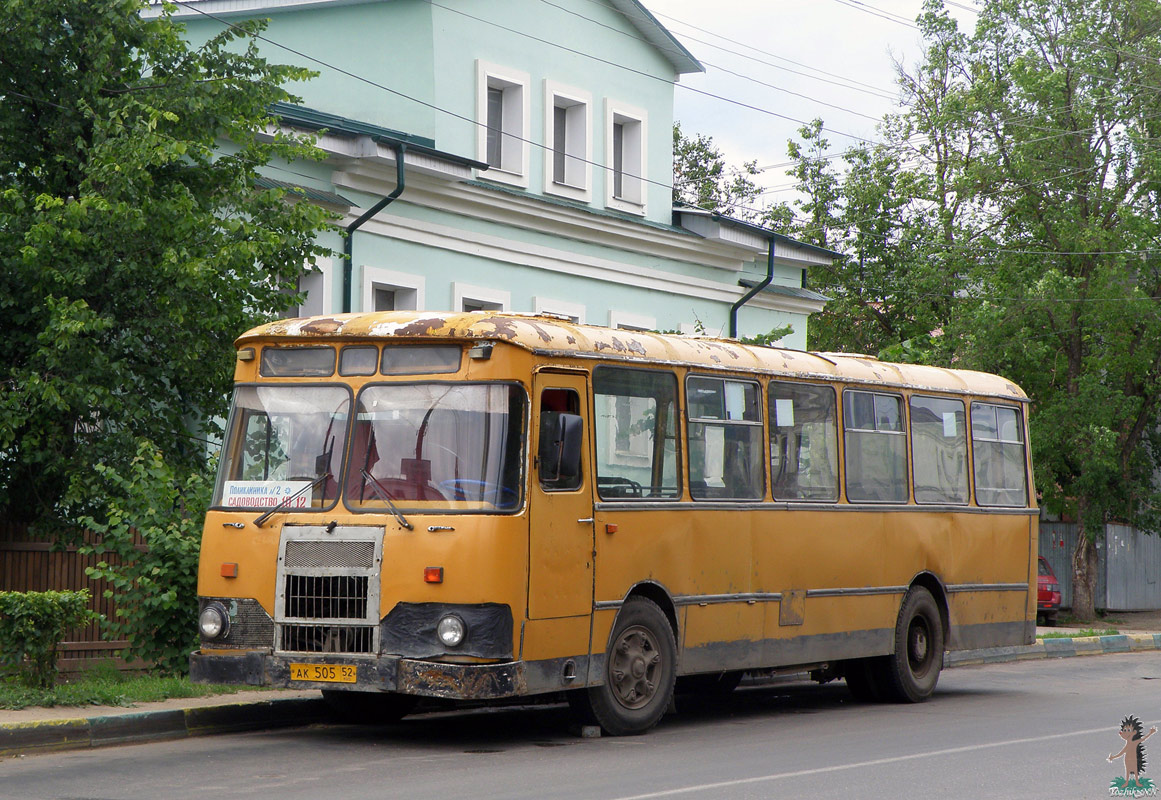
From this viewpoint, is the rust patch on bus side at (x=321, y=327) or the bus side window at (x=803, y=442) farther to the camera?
the bus side window at (x=803, y=442)

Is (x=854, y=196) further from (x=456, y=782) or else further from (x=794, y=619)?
(x=456, y=782)

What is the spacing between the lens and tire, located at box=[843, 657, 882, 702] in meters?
14.6

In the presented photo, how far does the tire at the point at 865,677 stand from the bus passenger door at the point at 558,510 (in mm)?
4761

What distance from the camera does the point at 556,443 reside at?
10594 millimetres

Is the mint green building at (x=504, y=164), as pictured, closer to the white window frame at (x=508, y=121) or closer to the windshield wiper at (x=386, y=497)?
the white window frame at (x=508, y=121)

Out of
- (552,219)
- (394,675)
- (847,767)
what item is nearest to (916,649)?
(847,767)

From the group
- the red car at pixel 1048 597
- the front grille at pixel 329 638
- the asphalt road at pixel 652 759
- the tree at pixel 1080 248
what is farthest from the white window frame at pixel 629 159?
the front grille at pixel 329 638

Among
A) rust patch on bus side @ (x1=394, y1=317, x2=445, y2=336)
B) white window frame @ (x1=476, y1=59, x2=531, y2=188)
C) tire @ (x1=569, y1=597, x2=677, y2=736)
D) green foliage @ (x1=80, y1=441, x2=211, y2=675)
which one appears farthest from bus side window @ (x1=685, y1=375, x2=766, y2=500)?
white window frame @ (x1=476, y1=59, x2=531, y2=188)

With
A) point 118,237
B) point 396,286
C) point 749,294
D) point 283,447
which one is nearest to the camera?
point 283,447

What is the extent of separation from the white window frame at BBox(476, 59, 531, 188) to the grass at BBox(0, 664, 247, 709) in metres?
12.1

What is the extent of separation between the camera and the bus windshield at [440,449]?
10234 millimetres

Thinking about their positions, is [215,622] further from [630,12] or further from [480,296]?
[630,12]

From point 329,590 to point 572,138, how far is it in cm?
1575

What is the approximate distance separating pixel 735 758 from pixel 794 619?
3115 mm
